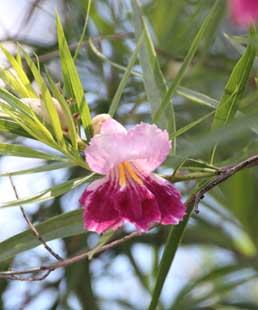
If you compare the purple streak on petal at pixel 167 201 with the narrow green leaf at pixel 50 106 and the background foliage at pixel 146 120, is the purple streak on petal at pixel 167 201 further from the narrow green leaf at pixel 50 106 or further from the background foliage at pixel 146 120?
the background foliage at pixel 146 120

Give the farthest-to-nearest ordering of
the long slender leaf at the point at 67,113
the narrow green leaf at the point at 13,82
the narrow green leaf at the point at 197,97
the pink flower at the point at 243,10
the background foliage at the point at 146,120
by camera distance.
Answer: the background foliage at the point at 146,120 < the narrow green leaf at the point at 197,97 < the narrow green leaf at the point at 13,82 < the long slender leaf at the point at 67,113 < the pink flower at the point at 243,10

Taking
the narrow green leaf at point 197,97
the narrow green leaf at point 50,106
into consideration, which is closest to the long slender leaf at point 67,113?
the narrow green leaf at point 50,106

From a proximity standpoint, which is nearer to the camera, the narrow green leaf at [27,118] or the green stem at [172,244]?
the narrow green leaf at [27,118]

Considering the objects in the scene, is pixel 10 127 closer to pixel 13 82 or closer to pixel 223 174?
pixel 13 82

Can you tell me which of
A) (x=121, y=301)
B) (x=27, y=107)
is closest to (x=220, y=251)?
(x=121, y=301)

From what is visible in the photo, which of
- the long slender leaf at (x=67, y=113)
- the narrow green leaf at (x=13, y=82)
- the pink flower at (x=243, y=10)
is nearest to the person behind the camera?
the pink flower at (x=243, y=10)

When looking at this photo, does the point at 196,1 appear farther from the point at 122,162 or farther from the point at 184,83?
the point at 122,162
